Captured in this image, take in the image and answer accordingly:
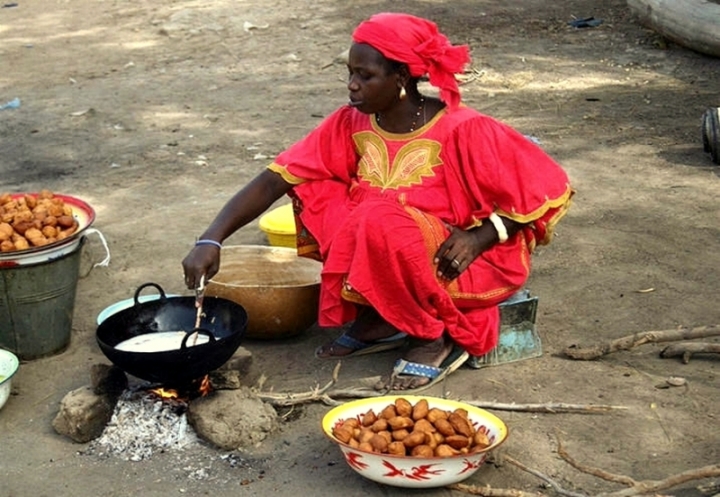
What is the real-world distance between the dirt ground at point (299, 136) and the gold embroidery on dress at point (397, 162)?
29.0 inches

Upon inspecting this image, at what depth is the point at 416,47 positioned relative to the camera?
160 inches

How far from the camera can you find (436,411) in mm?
3623

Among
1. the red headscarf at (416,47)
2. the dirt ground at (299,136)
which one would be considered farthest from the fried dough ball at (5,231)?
the red headscarf at (416,47)

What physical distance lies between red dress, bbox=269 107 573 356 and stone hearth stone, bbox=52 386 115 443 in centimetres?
91

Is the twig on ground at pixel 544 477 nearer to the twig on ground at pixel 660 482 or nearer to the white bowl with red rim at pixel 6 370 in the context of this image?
the twig on ground at pixel 660 482

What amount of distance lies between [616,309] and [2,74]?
6.90 metres

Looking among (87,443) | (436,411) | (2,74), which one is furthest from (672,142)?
(2,74)

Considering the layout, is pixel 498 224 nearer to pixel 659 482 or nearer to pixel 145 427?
pixel 659 482

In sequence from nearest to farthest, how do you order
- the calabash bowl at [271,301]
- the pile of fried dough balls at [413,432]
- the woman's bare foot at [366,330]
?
the pile of fried dough balls at [413,432]
the woman's bare foot at [366,330]
the calabash bowl at [271,301]

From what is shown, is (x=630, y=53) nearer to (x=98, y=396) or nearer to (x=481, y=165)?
(x=481, y=165)

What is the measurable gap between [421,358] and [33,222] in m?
1.59

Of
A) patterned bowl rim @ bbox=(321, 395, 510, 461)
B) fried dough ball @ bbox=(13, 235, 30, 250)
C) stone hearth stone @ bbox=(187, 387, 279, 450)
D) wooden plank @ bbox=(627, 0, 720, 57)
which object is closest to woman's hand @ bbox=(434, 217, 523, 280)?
patterned bowl rim @ bbox=(321, 395, 510, 461)

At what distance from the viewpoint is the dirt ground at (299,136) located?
3760 mm

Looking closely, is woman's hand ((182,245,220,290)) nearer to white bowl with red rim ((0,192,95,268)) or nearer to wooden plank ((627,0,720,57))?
white bowl with red rim ((0,192,95,268))
